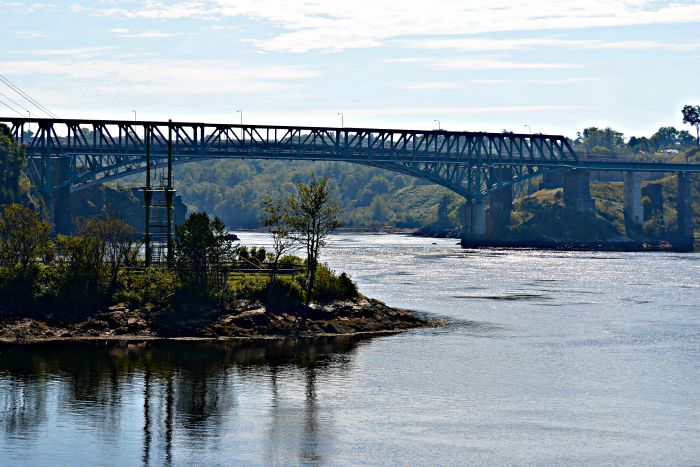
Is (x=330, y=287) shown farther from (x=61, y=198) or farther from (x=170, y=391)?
(x=61, y=198)

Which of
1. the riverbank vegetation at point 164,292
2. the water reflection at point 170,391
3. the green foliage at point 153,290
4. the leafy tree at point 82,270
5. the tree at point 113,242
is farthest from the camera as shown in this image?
the tree at point 113,242

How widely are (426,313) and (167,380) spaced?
110 ft

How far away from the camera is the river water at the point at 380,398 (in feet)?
143

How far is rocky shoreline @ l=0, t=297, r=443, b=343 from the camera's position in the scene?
67.9m

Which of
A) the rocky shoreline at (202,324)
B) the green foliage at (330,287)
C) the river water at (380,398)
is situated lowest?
the river water at (380,398)

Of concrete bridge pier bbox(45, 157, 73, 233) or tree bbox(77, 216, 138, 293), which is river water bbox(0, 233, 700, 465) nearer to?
tree bbox(77, 216, 138, 293)

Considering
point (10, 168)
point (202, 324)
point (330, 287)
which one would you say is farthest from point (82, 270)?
point (10, 168)

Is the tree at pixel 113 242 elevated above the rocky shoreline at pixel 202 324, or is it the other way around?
the tree at pixel 113 242

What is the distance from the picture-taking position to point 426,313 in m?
86.3

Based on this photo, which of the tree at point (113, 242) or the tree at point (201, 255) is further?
the tree at point (113, 242)

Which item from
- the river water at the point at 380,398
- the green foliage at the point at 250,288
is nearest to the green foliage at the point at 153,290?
the green foliage at the point at 250,288

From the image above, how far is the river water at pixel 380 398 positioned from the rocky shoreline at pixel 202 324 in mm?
2075

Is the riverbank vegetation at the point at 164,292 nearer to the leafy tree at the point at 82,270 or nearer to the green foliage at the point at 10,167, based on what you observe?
the leafy tree at the point at 82,270

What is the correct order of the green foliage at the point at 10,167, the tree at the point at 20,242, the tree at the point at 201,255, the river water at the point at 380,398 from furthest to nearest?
the green foliage at the point at 10,167, the tree at the point at 20,242, the tree at the point at 201,255, the river water at the point at 380,398
